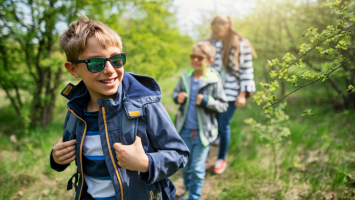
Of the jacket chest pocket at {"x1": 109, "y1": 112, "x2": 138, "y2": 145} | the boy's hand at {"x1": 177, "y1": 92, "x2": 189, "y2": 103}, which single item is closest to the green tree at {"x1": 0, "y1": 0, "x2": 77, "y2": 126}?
the boy's hand at {"x1": 177, "y1": 92, "x2": 189, "y2": 103}

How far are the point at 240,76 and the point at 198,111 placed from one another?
0.86 meters

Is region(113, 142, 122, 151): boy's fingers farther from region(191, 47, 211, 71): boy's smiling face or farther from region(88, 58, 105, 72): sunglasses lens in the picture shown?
region(191, 47, 211, 71): boy's smiling face

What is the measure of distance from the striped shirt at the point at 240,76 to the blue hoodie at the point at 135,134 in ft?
5.74

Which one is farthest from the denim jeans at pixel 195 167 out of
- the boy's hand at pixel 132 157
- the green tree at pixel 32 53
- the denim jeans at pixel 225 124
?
the green tree at pixel 32 53

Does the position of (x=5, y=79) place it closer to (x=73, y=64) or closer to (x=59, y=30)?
(x=59, y=30)

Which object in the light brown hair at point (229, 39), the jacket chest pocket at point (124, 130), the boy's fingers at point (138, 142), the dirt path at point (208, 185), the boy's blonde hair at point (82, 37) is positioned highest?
the light brown hair at point (229, 39)

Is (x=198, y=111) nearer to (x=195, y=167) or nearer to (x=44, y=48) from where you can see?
(x=195, y=167)

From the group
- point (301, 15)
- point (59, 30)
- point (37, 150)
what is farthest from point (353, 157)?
point (59, 30)

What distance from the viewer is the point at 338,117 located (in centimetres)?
455

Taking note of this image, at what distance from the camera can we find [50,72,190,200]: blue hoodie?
3.79 ft

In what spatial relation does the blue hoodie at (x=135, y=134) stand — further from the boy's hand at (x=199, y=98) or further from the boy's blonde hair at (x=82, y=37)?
the boy's hand at (x=199, y=98)

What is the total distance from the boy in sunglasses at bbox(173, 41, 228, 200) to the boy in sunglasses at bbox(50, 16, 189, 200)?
1.08 meters

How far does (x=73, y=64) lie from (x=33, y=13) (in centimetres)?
338

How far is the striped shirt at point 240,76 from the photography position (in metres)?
2.78
